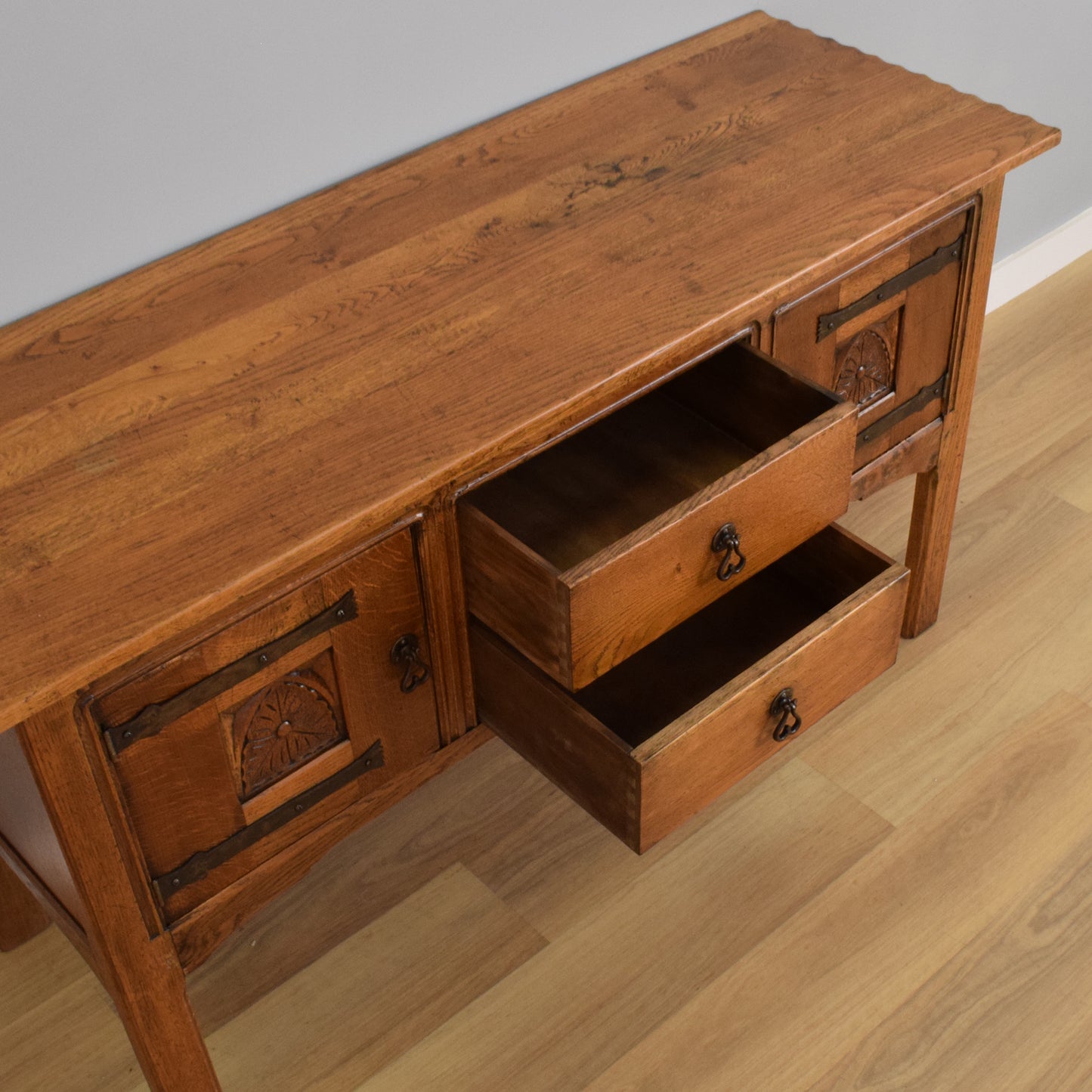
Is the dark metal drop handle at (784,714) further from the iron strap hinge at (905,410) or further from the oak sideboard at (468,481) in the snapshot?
the iron strap hinge at (905,410)

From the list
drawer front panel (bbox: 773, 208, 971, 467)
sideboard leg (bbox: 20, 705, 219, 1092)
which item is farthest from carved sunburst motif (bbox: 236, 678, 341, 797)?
drawer front panel (bbox: 773, 208, 971, 467)

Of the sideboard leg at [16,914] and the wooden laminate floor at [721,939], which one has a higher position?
the sideboard leg at [16,914]

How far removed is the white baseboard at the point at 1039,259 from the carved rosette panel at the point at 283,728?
162 centimetres

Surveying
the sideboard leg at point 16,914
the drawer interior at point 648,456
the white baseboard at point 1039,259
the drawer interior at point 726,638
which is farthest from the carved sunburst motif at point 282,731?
the white baseboard at point 1039,259

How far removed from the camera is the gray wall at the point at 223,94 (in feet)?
4.37

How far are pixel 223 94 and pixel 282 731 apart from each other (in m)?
0.64

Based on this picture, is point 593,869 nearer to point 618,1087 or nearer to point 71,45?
point 618,1087

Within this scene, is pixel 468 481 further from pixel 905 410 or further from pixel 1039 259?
pixel 1039 259

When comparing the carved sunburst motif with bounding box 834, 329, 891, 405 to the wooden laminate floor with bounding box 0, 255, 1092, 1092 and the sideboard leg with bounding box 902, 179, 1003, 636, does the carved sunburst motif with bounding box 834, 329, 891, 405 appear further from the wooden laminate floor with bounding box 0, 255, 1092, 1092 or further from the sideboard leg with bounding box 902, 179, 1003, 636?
the wooden laminate floor with bounding box 0, 255, 1092, 1092

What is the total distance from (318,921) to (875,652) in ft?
2.31

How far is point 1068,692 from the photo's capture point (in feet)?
6.18

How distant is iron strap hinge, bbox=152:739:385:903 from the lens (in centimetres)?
125

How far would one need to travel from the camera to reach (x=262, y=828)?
4.27 feet

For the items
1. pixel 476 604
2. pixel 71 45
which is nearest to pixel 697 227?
pixel 476 604
